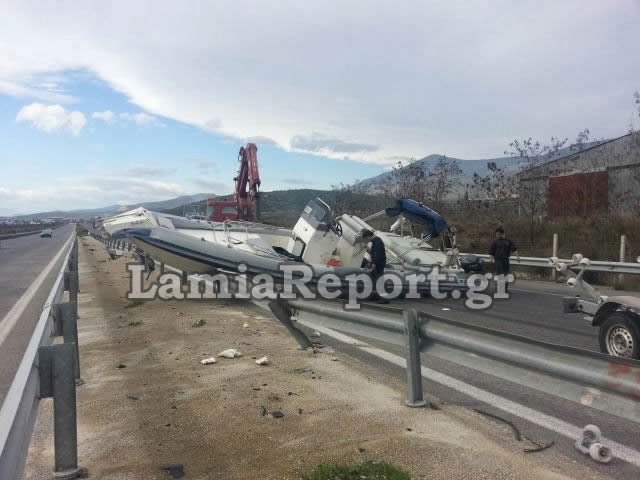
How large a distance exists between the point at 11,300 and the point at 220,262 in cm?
555

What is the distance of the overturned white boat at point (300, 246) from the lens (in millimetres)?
10375

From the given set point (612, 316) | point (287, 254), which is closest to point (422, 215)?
point (287, 254)

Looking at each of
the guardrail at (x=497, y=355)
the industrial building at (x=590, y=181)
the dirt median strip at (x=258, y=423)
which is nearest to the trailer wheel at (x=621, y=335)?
the dirt median strip at (x=258, y=423)

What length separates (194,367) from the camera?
220 inches

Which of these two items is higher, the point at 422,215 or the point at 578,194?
the point at 578,194

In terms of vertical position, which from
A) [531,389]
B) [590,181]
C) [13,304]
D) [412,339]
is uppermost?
[590,181]

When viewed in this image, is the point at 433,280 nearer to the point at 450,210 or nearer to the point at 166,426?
the point at 166,426

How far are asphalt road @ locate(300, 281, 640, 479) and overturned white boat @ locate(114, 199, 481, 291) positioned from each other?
1.32 meters

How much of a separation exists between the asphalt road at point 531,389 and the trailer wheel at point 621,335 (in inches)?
40.5

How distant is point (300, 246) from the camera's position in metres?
11.9

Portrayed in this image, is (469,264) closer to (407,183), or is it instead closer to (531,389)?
(531,389)

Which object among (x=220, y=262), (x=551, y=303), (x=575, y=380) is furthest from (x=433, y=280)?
(x=575, y=380)

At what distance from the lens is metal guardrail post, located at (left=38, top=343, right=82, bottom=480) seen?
9.36ft

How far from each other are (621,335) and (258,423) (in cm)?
398
